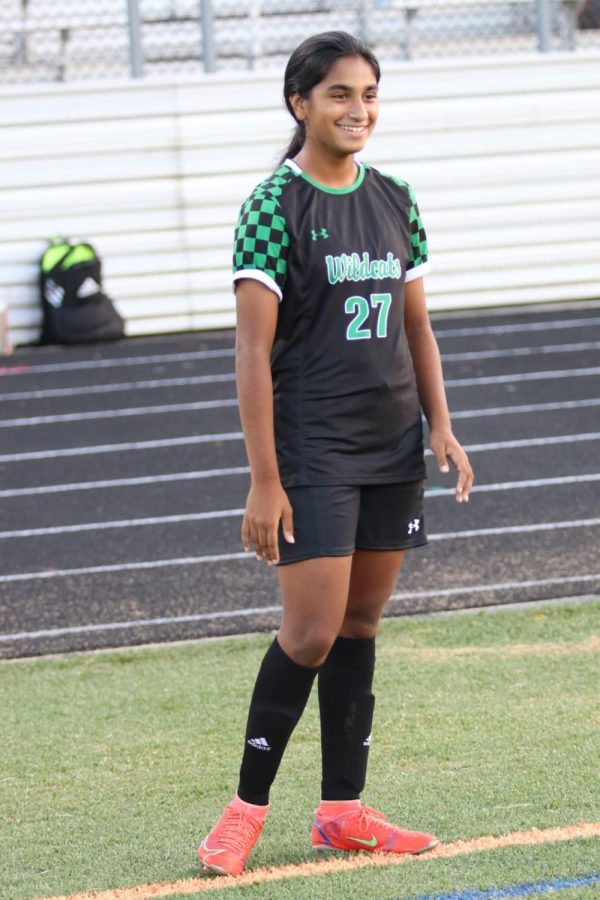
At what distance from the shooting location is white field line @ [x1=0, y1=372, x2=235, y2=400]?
33.7ft

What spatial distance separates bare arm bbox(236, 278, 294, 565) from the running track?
2.74 meters

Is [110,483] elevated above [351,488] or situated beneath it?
situated beneath

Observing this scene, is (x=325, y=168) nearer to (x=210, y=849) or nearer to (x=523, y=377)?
(x=210, y=849)

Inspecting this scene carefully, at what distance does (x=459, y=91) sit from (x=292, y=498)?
34.7 ft

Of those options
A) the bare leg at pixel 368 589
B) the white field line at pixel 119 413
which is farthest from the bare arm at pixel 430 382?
the white field line at pixel 119 413

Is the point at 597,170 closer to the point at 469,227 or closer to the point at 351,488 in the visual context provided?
the point at 469,227

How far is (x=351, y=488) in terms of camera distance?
2.89 metres

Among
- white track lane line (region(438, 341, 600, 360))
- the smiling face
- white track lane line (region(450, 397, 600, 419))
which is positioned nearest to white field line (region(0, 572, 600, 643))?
the smiling face

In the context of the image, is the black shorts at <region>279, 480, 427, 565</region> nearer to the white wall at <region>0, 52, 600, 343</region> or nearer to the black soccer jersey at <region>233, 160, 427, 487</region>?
the black soccer jersey at <region>233, 160, 427, 487</region>

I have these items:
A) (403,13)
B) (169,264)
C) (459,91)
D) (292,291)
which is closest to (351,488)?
(292,291)

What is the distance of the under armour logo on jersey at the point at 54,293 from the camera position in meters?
11.6

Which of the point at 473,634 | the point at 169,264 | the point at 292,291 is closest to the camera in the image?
the point at 292,291

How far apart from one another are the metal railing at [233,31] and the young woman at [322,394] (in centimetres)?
986

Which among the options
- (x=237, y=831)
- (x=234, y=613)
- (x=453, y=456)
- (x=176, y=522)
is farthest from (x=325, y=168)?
(x=176, y=522)
